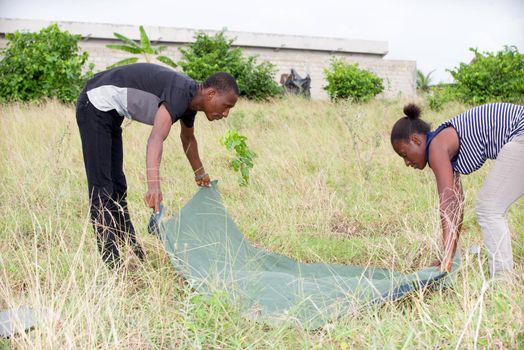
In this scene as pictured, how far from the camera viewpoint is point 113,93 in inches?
122

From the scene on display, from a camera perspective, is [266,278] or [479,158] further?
[266,278]

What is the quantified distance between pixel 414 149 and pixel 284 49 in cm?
2017

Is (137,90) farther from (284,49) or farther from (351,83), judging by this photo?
(284,49)

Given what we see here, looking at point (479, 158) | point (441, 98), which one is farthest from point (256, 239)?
point (441, 98)

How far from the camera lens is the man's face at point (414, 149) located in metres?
2.93

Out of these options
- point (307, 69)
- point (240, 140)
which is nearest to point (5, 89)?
point (240, 140)

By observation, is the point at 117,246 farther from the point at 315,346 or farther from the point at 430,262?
the point at 430,262

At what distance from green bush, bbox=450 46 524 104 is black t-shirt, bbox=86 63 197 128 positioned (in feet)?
29.1

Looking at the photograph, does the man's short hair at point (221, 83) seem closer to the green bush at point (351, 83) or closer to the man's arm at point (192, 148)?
the man's arm at point (192, 148)

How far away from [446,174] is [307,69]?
62.9 ft

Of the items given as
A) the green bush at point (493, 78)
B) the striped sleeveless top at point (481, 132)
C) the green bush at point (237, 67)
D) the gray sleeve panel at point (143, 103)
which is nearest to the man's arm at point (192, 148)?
the gray sleeve panel at point (143, 103)

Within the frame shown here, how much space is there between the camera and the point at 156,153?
2836mm

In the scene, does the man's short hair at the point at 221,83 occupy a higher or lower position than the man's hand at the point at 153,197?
higher

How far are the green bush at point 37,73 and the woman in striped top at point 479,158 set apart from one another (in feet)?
28.7
